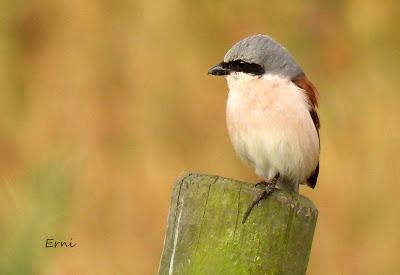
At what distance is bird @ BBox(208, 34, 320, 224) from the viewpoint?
13.5 ft

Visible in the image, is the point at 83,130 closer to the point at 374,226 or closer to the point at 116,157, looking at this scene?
the point at 116,157

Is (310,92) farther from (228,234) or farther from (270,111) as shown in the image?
(228,234)

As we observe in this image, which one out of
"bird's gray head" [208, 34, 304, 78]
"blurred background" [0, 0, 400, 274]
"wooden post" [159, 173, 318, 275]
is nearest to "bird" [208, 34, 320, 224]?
"bird's gray head" [208, 34, 304, 78]

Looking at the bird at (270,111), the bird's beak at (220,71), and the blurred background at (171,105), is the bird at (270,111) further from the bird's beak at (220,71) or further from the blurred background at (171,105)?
the blurred background at (171,105)

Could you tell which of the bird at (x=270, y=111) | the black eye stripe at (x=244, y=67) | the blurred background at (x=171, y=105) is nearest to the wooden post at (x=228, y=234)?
the bird at (x=270, y=111)

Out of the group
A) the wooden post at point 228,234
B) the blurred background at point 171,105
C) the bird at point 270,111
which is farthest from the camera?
the blurred background at point 171,105

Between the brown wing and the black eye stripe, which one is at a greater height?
the black eye stripe

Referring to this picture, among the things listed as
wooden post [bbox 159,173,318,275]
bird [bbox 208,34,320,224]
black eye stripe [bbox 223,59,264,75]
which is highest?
black eye stripe [bbox 223,59,264,75]

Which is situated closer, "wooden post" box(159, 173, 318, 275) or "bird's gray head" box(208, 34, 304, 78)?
"wooden post" box(159, 173, 318, 275)

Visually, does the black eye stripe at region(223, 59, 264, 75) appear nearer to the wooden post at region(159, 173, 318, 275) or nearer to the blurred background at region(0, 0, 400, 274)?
the wooden post at region(159, 173, 318, 275)

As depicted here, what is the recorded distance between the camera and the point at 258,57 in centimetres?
429

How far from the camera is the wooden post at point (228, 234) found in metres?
2.60

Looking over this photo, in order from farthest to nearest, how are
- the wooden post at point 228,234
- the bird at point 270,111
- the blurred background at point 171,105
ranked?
1. the blurred background at point 171,105
2. the bird at point 270,111
3. the wooden post at point 228,234

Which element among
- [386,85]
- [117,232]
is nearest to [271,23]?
[386,85]
